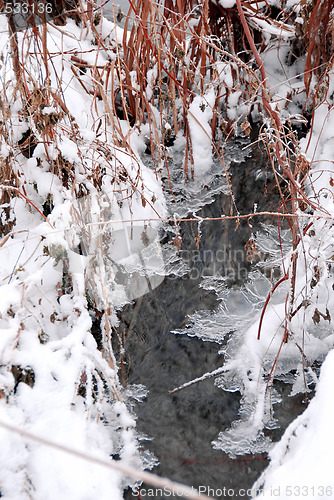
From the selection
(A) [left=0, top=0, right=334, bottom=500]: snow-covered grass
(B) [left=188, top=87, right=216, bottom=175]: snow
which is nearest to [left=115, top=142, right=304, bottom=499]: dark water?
(A) [left=0, top=0, right=334, bottom=500]: snow-covered grass

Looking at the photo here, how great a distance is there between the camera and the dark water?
1238 mm

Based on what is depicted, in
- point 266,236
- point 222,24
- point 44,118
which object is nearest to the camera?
point 44,118

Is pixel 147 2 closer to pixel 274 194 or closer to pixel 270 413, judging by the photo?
pixel 274 194

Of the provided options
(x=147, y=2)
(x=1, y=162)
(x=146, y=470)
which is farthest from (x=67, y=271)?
(x=147, y=2)

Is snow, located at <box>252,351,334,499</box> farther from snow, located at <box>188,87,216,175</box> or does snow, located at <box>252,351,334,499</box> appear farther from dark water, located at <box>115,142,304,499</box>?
snow, located at <box>188,87,216,175</box>

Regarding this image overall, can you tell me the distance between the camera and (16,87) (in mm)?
1693

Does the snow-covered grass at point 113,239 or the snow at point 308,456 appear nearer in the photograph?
the snow at point 308,456

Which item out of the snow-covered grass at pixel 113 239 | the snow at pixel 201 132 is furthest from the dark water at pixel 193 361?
the snow at pixel 201 132

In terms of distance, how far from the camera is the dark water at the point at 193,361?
4.06ft

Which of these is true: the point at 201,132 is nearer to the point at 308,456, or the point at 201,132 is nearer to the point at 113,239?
the point at 113,239

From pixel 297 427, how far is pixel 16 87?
158cm

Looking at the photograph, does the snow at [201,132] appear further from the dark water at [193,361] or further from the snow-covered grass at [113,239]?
the dark water at [193,361]

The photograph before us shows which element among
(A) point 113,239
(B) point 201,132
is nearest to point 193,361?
(A) point 113,239

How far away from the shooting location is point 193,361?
1552 mm
